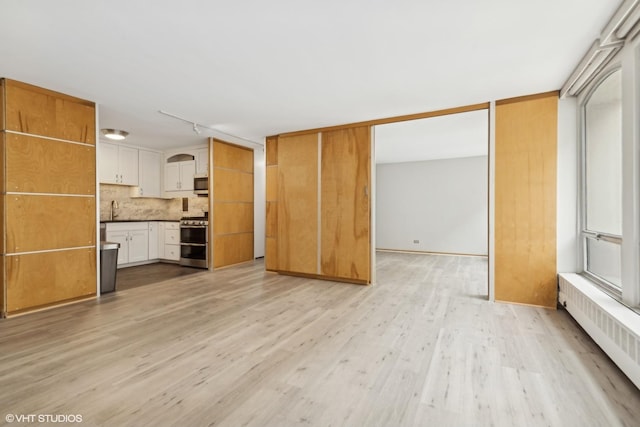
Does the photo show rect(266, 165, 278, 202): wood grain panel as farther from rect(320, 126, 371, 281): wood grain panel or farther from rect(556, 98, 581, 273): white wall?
rect(556, 98, 581, 273): white wall

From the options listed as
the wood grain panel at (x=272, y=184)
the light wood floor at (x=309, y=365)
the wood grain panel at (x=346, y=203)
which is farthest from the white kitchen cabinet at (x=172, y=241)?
the wood grain panel at (x=346, y=203)

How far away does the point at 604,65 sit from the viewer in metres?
2.65

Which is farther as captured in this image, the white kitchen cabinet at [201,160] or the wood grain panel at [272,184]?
the white kitchen cabinet at [201,160]

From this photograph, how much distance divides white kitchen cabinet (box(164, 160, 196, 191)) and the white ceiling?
2411 mm

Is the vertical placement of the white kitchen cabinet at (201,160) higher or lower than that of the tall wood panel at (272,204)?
higher

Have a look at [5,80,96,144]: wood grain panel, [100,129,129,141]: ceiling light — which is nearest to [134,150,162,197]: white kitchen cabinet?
[100,129,129,141]: ceiling light

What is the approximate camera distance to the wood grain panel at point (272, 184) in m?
5.40

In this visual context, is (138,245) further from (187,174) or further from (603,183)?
(603,183)

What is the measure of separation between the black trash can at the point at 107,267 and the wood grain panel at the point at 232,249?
1752mm

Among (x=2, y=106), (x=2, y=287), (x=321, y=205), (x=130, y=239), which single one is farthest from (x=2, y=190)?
(x=321, y=205)

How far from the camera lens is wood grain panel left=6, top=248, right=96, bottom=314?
3119 mm

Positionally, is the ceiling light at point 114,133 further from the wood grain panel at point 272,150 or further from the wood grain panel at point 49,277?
the wood grain panel at point 272,150

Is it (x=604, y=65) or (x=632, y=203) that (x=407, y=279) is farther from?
(x=604, y=65)

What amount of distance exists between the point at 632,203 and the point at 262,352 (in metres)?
2.97
